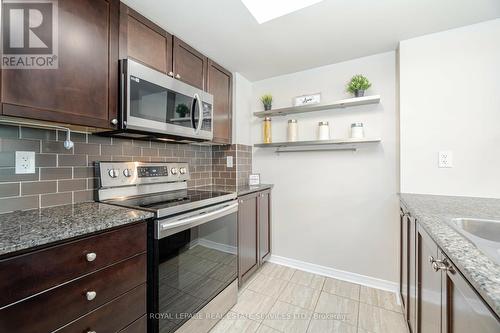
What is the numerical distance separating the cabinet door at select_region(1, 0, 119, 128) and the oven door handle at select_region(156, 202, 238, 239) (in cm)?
69

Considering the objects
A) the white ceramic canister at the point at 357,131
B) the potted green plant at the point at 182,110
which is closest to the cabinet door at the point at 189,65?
the potted green plant at the point at 182,110

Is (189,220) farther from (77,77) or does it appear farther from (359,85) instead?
(359,85)

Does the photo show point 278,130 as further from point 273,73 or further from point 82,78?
point 82,78

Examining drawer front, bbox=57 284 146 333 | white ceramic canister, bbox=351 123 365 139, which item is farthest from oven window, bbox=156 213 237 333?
white ceramic canister, bbox=351 123 365 139

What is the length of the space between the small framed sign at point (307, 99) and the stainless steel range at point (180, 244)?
1.30 m

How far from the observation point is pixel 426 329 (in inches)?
39.8

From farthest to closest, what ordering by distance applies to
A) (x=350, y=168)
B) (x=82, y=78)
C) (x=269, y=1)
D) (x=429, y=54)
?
1. (x=350, y=168)
2. (x=429, y=54)
3. (x=269, y=1)
4. (x=82, y=78)

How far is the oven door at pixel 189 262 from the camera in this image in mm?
1173

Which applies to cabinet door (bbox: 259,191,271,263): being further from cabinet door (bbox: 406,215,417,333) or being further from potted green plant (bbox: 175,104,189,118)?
cabinet door (bbox: 406,215,417,333)

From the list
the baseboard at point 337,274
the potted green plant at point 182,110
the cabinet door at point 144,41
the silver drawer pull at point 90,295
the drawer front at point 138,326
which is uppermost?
the cabinet door at point 144,41

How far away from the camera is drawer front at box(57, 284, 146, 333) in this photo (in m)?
0.89

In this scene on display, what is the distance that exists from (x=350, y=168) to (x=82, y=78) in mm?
2231

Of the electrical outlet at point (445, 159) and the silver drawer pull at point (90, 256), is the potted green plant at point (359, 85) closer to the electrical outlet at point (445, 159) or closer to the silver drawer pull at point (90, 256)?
the electrical outlet at point (445, 159)

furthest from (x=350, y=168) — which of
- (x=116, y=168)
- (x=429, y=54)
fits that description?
→ (x=116, y=168)
